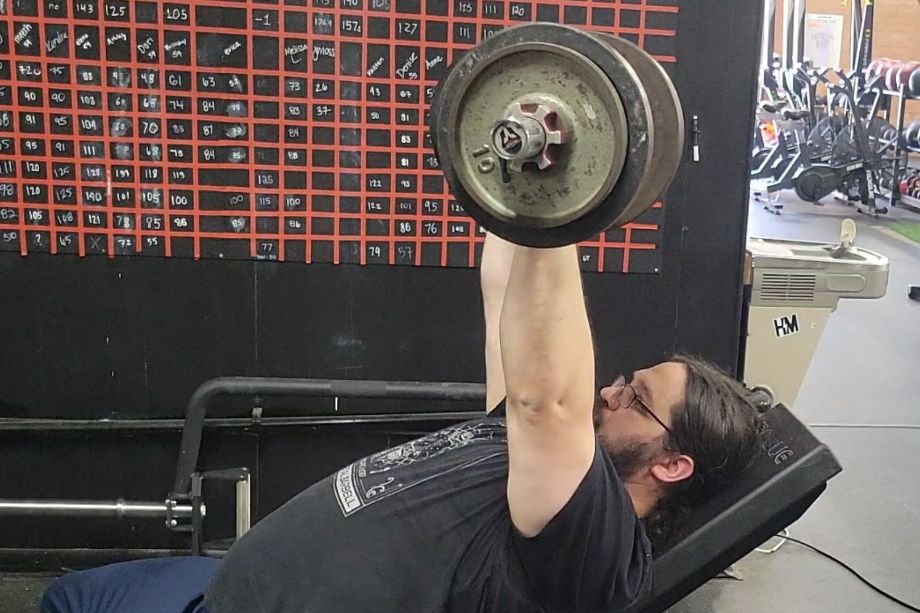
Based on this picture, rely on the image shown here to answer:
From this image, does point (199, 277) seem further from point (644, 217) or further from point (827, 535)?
point (827, 535)

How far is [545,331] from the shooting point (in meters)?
0.85

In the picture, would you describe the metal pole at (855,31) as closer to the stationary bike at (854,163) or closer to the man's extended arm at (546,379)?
the stationary bike at (854,163)

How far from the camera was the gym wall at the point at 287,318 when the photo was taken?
2.02 m

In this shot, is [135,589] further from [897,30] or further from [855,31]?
[897,30]

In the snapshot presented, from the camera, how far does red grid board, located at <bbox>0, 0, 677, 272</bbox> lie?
1905mm

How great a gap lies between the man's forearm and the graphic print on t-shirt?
35cm

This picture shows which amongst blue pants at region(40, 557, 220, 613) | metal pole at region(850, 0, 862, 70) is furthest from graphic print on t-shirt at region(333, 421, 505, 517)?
metal pole at region(850, 0, 862, 70)

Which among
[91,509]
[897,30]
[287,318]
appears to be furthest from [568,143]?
[897,30]

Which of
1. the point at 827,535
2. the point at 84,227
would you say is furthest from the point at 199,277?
the point at 827,535

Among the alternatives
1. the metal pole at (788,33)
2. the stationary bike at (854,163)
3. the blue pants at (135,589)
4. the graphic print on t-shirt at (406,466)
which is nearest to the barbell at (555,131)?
the graphic print on t-shirt at (406,466)

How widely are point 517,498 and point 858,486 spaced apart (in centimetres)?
233

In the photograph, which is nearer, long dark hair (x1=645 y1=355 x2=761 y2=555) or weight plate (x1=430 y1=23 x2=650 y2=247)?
weight plate (x1=430 y1=23 x2=650 y2=247)

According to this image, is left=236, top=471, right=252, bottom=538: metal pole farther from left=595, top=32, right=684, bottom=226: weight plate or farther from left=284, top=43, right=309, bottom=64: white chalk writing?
left=595, top=32, right=684, bottom=226: weight plate

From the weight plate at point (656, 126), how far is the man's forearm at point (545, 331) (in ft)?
0.27
